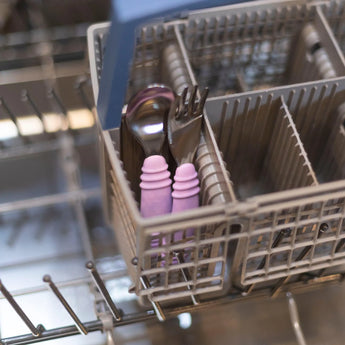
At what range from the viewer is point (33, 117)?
2.98ft

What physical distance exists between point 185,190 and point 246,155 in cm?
20

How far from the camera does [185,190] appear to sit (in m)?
0.58

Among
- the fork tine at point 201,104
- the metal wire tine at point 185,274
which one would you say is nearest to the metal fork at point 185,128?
the fork tine at point 201,104

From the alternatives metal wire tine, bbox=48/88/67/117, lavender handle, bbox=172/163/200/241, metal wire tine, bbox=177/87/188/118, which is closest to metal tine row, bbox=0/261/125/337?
lavender handle, bbox=172/163/200/241

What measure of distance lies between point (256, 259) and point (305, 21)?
388 millimetres

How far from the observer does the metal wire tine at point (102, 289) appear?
0.57 metres

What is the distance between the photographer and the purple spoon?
59 centimetres

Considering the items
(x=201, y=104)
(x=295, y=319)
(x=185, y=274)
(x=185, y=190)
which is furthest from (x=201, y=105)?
(x=295, y=319)

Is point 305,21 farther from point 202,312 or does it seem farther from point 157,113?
point 202,312

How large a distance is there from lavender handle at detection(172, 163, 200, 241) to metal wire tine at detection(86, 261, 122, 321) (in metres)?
0.10

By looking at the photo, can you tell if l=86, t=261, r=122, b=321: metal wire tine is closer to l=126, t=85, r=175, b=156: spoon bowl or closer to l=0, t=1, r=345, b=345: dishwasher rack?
l=0, t=1, r=345, b=345: dishwasher rack

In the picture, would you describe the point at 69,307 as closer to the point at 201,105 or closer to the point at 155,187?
the point at 155,187

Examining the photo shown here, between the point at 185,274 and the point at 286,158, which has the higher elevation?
the point at 286,158

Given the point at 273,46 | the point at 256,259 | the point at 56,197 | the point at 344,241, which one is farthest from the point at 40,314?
the point at 273,46
